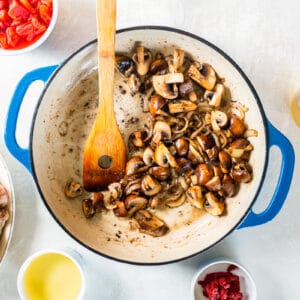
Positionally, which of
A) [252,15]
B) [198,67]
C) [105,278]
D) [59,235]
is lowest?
[105,278]

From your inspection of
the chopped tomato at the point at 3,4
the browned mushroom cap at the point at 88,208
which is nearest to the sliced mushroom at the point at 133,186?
the browned mushroom cap at the point at 88,208

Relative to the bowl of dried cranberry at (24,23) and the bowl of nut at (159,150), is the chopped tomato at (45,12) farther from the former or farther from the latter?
the bowl of nut at (159,150)

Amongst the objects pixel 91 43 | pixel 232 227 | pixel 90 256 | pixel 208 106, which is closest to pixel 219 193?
pixel 232 227

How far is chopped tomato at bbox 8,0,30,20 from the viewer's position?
142cm

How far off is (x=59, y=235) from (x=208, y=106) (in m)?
0.52

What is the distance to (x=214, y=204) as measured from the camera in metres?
1.45

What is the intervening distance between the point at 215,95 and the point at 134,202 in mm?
339

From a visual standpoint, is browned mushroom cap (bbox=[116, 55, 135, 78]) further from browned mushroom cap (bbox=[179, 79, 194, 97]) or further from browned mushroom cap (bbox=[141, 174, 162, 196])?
browned mushroom cap (bbox=[141, 174, 162, 196])

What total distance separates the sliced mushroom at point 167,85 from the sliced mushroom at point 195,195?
9.3 inches

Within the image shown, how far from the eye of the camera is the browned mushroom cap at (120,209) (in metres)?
1.46

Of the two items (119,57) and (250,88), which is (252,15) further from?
(119,57)

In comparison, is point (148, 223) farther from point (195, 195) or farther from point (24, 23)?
point (24, 23)

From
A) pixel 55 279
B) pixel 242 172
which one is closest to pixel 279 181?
pixel 242 172

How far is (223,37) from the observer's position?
1502mm
